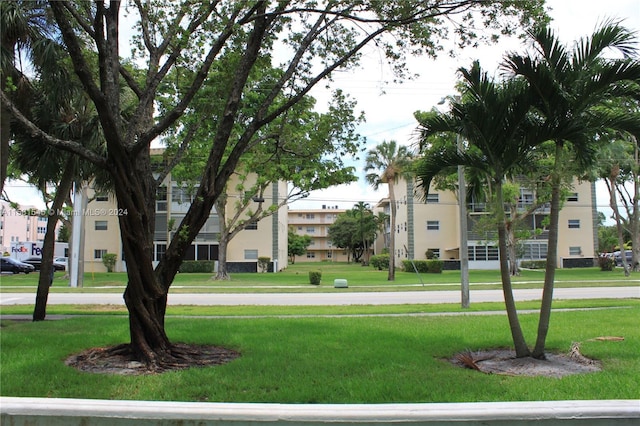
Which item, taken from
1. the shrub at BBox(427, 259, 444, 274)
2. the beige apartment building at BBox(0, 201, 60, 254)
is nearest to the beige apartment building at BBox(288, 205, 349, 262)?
the beige apartment building at BBox(0, 201, 60, 254)

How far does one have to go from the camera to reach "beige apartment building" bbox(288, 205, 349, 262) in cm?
11412

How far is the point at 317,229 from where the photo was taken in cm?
11919

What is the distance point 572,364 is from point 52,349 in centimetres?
783

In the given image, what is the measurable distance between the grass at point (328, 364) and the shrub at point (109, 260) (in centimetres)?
3282

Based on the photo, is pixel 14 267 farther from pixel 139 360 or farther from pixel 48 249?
pixel 139 360

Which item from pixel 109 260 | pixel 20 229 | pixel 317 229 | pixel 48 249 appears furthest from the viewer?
pixel 317 229

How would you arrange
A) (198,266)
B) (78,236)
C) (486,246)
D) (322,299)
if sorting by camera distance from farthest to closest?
(486,246) < (198,266) < (78,236) < (322,299)

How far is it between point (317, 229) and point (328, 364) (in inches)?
4420

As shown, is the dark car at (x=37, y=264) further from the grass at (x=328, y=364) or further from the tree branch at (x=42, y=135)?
the tree branch at (x=42, y=135)

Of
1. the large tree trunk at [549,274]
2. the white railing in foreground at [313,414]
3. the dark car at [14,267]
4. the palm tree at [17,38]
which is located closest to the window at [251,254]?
the dark car at [14,267]

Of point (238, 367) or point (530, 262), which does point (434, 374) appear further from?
point (530, 262)

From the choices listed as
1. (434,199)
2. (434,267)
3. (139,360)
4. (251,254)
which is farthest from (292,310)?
(434,199)

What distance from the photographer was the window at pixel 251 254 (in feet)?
143

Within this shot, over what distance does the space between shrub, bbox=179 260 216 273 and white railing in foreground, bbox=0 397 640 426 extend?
38926mm
